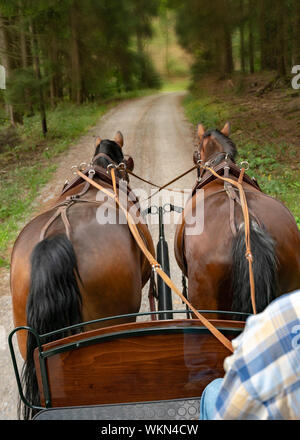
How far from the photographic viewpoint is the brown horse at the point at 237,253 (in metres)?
2.00

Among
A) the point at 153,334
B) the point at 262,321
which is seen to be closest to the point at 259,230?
the point at 153,334

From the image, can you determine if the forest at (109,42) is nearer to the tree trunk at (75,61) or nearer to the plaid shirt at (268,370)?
the tree trunk at (75,61)

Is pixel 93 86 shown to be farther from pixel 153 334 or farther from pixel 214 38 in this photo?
pixel 153 334

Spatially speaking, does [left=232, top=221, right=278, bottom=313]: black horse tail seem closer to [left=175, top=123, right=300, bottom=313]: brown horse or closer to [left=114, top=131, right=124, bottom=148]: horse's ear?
[left=175, top=123, right=300, bottom=313]: brown horse

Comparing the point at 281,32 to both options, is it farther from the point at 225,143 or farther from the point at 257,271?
the point at 257,271

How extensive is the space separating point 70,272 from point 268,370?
54.3 inches

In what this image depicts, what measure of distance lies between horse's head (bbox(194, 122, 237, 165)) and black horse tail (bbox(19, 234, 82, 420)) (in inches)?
76.6

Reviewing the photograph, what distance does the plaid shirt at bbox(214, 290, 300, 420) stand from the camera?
0.83 meters

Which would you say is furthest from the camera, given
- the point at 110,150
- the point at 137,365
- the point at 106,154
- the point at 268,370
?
the point at 110,150

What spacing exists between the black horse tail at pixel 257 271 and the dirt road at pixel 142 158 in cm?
198

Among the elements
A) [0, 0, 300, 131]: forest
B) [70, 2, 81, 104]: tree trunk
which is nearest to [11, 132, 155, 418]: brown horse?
[0, 0, 300, 131]: forest

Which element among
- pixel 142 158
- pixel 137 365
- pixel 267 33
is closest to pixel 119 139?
pixel 137 365

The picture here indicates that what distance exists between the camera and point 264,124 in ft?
33.7

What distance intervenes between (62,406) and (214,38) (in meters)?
20.6
